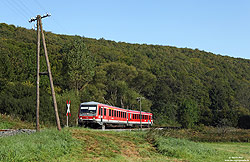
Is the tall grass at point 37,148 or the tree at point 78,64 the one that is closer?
the tall grass at point 37,148

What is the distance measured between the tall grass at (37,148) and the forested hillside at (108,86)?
21.9 metres

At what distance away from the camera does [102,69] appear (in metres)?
73.5

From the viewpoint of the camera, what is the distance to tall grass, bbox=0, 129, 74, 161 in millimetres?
10320

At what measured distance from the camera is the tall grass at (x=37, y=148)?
406 inches

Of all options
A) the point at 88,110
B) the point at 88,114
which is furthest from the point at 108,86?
the point at 88,114

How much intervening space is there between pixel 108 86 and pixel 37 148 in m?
60.5

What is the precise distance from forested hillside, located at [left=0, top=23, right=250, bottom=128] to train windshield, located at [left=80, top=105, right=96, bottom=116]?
22.1 ft

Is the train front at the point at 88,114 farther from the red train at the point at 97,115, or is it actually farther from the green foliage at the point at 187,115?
the green foliage at the point at 187,115

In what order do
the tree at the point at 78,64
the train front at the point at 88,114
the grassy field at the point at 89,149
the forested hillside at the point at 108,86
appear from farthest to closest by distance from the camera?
the tree at the point at 78,64
the forested hillside at the point at 108,86
the train front at the point at 88,114
the grassy field at the point at 89,149

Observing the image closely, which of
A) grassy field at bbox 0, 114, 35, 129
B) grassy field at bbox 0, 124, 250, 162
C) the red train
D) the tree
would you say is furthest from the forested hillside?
grassy field at bbox 0, 124, 250, 162

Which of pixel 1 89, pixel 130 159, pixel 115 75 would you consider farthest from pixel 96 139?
pixel 115 75

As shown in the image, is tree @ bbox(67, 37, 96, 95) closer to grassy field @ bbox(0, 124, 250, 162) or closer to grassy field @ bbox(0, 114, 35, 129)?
grassy field @ bbox(0, 114, 35, 129)

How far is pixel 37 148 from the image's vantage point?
1176 centimetres

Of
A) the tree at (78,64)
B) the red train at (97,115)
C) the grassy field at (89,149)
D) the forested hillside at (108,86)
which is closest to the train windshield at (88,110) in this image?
the red train at (97,115)
